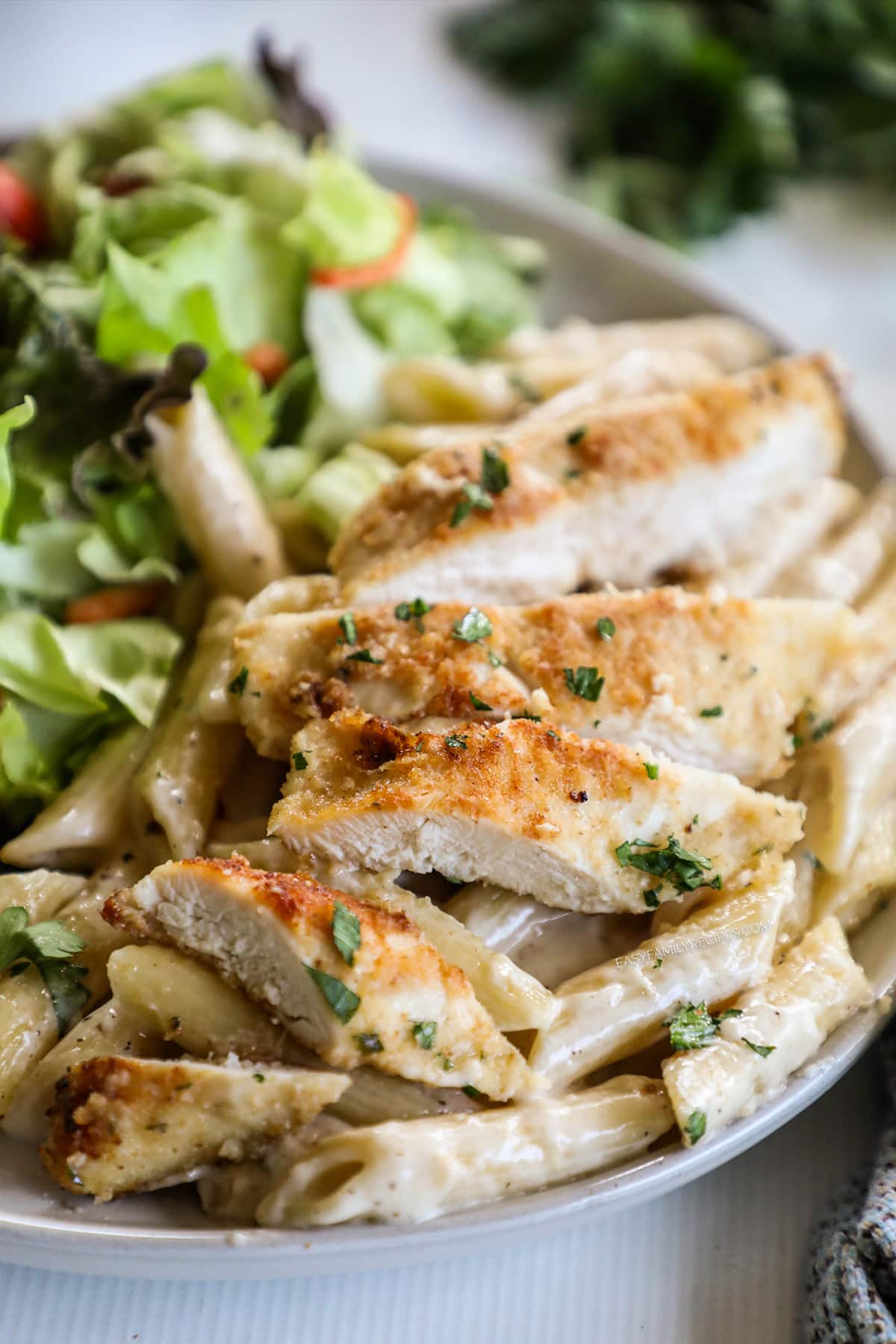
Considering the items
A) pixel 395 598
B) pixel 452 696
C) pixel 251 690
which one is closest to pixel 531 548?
pixel 395 598

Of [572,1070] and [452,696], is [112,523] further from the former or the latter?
[572,1070]

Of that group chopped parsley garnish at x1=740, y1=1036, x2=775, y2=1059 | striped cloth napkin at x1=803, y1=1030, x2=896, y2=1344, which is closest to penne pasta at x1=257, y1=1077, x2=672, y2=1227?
chopped parsley garnish at x1=740, y1=1036, x2=775, y2=1059

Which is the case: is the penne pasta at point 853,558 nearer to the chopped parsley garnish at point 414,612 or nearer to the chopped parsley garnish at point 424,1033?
the chopped parsley garnish at point 414,612

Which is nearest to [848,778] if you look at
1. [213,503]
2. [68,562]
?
[213,503]

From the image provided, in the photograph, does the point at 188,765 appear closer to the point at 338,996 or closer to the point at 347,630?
the point at 347,630

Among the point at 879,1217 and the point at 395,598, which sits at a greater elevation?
the point at 395,598
